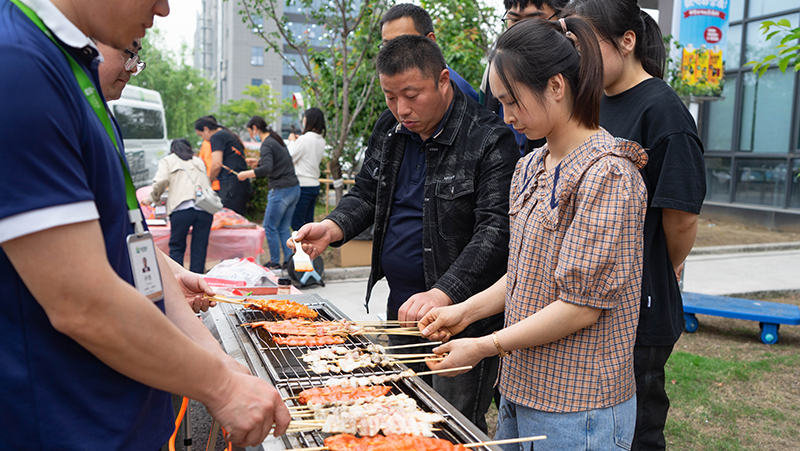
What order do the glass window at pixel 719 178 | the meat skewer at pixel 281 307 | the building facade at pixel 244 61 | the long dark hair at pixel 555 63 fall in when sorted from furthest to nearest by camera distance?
the building facade at pixel 244 61 < the glass window at pixel 719 178 < the meat skewer at pixel 281 307 < the long dark hair at pixel 555 63

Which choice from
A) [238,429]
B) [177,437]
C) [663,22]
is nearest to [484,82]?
[177,437]

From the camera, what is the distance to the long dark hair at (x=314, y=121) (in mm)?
8574

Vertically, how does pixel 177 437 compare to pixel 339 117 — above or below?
below

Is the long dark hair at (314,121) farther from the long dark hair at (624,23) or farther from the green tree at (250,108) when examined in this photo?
the green tree at (250,108)

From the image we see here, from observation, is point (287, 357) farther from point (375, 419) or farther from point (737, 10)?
point (737, 10)

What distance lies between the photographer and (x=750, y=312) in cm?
566

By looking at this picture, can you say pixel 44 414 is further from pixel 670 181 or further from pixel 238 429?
pixel 670 181

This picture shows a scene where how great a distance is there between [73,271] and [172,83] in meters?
41.4

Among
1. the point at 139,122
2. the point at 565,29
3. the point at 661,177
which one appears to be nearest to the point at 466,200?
the point at 661,177

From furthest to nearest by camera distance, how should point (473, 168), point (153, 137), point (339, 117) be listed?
point (153, 137), point (339, 117), point (473, 168)

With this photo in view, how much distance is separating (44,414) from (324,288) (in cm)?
667

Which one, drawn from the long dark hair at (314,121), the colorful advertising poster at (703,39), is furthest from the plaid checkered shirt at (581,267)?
the colorful advertising poster at (703,39)

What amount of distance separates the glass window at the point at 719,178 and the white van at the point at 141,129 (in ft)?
49.2

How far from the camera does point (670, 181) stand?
2.20 metres
